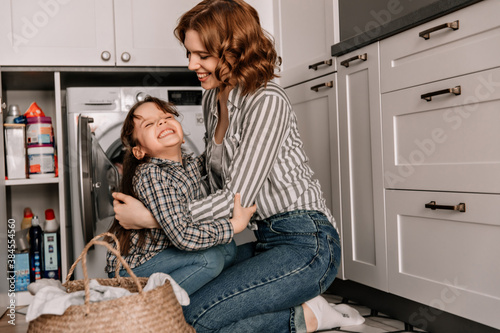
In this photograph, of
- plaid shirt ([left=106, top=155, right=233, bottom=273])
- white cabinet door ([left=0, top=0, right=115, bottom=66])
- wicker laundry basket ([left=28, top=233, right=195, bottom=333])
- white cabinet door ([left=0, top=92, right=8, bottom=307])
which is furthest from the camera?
white cabinet door ([left=0, top=0, right=115, bottom=66])

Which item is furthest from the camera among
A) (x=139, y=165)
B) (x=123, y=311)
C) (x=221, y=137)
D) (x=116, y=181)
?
(x=116, y=181)

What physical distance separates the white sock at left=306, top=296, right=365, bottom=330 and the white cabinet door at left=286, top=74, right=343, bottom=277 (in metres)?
0.31

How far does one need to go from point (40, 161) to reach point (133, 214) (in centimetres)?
135

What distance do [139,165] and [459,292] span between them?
929 mm

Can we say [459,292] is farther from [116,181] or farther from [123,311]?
[116,181]

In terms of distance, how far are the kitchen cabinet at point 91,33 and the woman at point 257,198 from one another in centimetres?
98

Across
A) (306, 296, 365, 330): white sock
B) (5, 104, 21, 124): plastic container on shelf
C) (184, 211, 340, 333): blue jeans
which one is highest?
(5, 104, 21, 124): plastic container on shelf

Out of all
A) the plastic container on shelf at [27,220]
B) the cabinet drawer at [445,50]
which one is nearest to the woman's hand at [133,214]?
the cabinet drawer at [445,50]

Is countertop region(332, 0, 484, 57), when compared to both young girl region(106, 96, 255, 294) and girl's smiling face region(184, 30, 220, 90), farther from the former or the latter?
young girl region(106, 96, 255, 294)

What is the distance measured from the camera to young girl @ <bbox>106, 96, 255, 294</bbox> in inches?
50.1

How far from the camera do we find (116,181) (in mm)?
2279

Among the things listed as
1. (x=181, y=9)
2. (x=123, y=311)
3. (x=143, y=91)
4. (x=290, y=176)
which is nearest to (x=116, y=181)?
(x=143, y=91)

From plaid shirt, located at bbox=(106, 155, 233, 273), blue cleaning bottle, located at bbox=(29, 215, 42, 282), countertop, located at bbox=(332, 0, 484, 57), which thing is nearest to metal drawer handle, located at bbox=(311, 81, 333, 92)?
countertop, located at bbox=(332, 0, 484, 57)

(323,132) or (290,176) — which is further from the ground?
(323,132)
